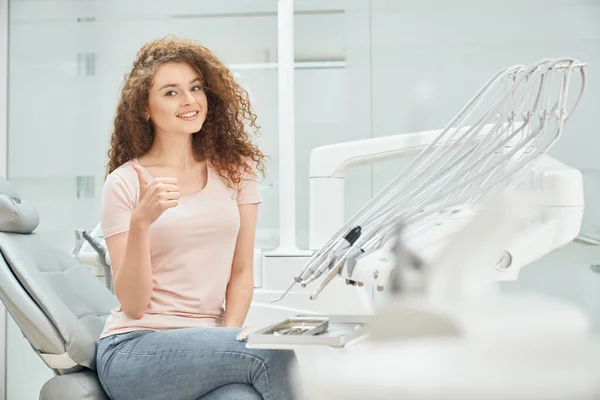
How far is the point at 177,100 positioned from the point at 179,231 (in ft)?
0.88

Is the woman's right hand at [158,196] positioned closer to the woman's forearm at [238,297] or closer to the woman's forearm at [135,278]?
the woman's forearm at [135,278]

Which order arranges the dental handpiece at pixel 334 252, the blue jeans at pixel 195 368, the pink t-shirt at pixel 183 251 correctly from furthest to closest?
the pink t-shirt at pixel 183 251
the blue jeans at pixel 195 368
the dental handpiece at pixel 334 252

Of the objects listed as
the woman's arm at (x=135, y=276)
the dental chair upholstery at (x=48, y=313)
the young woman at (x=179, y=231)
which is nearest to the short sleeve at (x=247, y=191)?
the young woman at (x=179, y=231)

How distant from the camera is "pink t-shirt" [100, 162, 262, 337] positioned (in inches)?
57.8

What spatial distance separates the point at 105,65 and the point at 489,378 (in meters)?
3.08

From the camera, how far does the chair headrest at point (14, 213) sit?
1578mm

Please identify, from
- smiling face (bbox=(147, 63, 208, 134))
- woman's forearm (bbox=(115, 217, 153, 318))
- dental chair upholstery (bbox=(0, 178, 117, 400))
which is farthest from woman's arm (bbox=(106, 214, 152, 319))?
smiling face (bbox=(147, 63, 208, 134))

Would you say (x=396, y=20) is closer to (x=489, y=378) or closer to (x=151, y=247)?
(x=151, y=247)

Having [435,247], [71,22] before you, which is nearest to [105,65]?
[71,22]

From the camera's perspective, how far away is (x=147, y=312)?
1.45 meters

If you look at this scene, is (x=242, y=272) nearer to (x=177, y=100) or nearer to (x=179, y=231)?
(x=179, y=231)

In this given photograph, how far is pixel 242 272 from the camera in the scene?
1615mm

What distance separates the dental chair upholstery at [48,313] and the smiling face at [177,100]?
376mm

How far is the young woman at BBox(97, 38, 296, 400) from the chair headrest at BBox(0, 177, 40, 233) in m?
0.22
